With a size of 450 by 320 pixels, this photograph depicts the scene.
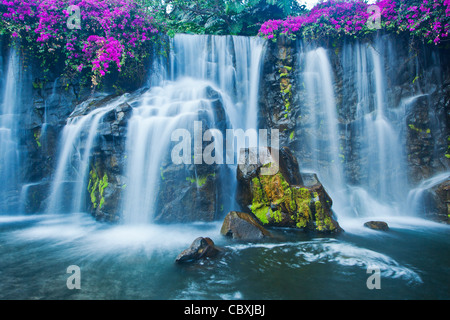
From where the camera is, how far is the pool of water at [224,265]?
10.3 feet

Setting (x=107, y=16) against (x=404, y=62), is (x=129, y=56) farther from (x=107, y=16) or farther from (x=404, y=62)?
(x=404, y=62)

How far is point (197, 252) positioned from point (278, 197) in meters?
2.66

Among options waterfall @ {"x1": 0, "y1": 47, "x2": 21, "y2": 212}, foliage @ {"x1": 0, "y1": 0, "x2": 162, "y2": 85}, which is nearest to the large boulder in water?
foliage @ {"x1": 0, "y1": 0, "x2": 162, "y2": 85}

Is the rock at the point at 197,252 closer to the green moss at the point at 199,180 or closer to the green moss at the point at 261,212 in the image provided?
the green moss at the point at 261,212

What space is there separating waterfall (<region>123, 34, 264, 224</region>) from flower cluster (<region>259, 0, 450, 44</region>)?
5.40 ft

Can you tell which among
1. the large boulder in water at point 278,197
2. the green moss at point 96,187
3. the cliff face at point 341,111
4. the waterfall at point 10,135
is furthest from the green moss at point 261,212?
the waterfall at point 10,135

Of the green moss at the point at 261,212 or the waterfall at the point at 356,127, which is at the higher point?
the waterfall at the point at 356,127

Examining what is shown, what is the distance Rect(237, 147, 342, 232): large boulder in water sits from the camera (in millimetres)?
5633

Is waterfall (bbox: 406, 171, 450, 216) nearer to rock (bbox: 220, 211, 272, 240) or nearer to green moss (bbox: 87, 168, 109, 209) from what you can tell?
rock (bbox: 220, 211, 272, 240)

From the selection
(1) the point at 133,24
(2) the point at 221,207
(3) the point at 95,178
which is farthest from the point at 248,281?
(1) the point at 133,24

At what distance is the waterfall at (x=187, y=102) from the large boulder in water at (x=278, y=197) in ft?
3.48

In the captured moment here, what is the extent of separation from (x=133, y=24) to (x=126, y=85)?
2.31 meters
